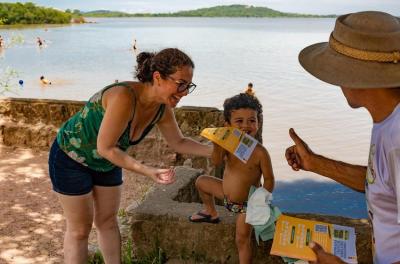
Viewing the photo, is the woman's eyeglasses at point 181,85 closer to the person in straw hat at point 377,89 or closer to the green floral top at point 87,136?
the green floral top at point 87,136

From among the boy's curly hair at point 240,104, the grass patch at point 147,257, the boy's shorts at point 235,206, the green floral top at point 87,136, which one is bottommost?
the grass patch at point 147,257

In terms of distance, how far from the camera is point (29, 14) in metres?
78.8

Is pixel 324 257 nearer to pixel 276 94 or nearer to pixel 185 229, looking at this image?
pixel 185 229

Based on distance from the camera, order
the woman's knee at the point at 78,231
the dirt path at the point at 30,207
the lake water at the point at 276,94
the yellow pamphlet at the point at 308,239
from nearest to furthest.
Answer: the yellow pamphlet at the point at 308,239 < the woman's knee at the point at 78,231 < the dirt path at the point at 30,207 < the lake water at the point at 276,94

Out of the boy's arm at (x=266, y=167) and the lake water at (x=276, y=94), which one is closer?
the boy's arm at (x=266, y=167)

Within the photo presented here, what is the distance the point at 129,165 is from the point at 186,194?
1446mm

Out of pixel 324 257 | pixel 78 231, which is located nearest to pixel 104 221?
pixel 78 231

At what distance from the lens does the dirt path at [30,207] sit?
200 inches

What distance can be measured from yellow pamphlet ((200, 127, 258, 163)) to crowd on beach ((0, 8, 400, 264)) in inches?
10.0

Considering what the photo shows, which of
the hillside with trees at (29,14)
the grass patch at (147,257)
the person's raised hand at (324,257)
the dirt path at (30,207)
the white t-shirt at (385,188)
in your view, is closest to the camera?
the white t-shirt at (385,188)

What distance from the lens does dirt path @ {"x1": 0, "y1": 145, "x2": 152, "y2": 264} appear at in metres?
5.08

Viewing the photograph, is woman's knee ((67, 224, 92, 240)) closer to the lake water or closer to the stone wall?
the stone wall

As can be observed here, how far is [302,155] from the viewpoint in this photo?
271 centimetres

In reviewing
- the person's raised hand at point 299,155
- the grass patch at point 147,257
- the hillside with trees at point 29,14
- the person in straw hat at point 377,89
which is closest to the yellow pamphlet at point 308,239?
the person's raised hand at point 299,155
